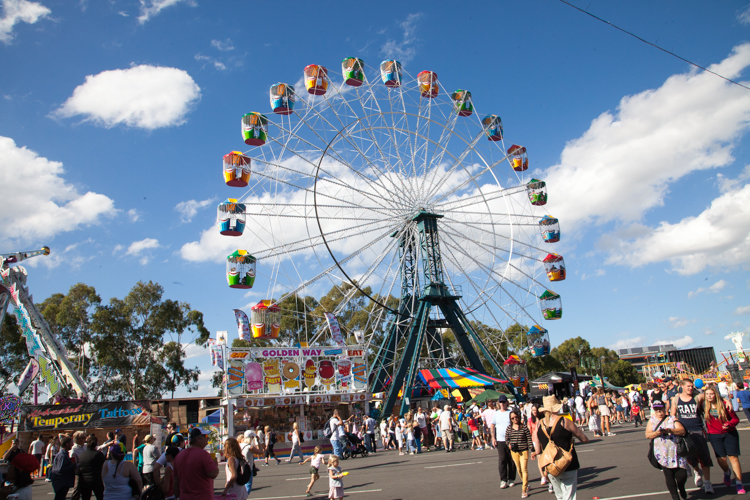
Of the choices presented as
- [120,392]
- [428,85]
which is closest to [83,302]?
[120,392]

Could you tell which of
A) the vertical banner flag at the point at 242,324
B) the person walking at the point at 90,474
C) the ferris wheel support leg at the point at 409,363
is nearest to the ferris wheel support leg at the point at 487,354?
the ferris wheel support leg at the point at 409,363

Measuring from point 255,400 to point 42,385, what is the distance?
1097cm

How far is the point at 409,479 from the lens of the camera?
418 inches

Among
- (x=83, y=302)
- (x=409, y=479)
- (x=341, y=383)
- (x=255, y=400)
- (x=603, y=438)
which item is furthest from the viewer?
(x=83, y=302)

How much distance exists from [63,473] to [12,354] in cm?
3819

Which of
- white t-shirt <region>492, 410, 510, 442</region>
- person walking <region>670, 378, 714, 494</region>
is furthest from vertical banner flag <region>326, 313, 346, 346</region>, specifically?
person walking <region>670, 378, 714, 494</region>

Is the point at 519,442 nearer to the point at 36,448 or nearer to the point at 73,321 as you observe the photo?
the point at 36,448

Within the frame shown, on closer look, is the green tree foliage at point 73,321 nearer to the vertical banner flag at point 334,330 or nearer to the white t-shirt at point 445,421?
the vertical banner flag at point 334,330

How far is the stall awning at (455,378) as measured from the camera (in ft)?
91.0

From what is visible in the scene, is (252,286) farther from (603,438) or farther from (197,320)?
(197,320)

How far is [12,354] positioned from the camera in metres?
38.4

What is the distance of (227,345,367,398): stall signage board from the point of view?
23.4m

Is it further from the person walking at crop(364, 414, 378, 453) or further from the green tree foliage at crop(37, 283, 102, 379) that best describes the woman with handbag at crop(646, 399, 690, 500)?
the green tree foliage at crop(37, 283, 102, 379)

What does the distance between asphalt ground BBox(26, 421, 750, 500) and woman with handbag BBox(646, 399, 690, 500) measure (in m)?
0.70
